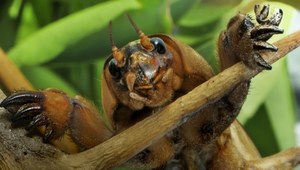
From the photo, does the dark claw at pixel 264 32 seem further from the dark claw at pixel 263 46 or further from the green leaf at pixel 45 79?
the green leaf at pixel 45 79

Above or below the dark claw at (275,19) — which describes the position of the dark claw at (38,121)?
above

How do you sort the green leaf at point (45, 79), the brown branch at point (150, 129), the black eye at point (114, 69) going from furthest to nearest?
the green leaf at point (45, 79) → the black eye at point (114, 69) → the brown branch at point (150, 129)

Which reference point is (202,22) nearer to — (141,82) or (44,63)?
(44,63)

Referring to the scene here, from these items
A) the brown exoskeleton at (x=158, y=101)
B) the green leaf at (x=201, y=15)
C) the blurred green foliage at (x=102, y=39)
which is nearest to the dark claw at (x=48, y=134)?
the brown exoskeleton at (x=158, y=101)

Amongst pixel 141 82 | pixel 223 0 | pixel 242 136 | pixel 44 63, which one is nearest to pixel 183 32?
pixel 223 0

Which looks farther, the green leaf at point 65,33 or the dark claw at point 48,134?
the green leaf at point 65,33

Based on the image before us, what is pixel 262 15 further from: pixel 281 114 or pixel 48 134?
pixel 281 114

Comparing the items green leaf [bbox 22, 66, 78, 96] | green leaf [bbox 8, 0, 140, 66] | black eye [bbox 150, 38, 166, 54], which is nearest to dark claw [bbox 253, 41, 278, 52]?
black eye [bbox 150, 38, 166, 54]
